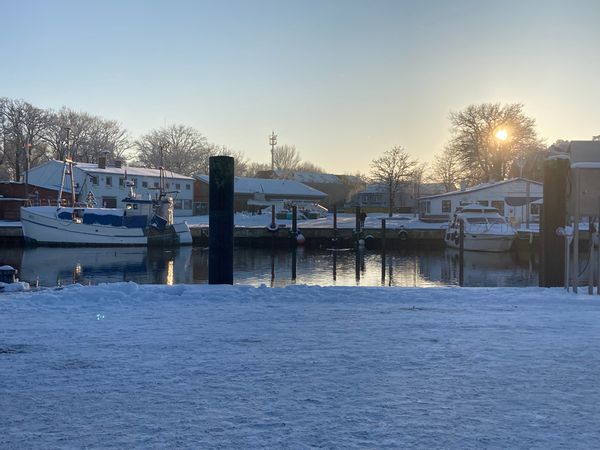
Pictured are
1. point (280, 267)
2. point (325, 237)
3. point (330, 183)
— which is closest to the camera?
point (280, 267)

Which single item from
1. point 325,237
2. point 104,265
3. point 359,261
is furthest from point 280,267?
point 325,237

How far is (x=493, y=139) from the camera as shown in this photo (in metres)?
75.8

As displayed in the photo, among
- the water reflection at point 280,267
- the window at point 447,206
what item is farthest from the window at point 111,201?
the window at point 447,206

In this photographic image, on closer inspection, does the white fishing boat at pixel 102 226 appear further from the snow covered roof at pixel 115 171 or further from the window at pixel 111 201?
the window at pixel 111 201

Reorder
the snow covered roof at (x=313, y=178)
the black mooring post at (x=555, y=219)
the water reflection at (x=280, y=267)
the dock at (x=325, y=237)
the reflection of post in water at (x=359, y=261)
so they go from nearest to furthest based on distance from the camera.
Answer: the black mooring post at (x=555, y=219) → the water reflection at (x=280, y=267) → the reflection of post in water at (x=359, y=261) → the dock at (x=325, y=237) → the snow covered roof at (x=313, y=178)

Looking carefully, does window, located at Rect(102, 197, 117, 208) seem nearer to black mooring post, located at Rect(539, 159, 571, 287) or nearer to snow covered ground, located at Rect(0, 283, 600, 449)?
black mooring post, located at Rect(539, 159, 571, 287)

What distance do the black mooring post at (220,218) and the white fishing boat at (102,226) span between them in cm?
3394

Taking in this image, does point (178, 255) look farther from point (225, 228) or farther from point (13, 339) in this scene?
point (13, 339)

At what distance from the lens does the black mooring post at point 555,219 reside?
11820mm

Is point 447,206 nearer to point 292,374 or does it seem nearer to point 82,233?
point 82,233

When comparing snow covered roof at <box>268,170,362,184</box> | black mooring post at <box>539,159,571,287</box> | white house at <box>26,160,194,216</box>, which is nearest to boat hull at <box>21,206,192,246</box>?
white house at <box>26,160,194,216</box>

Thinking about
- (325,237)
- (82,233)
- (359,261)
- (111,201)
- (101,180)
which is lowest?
(359,261)

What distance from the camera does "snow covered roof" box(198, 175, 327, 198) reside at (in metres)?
83.6

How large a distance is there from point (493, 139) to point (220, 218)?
229ft
